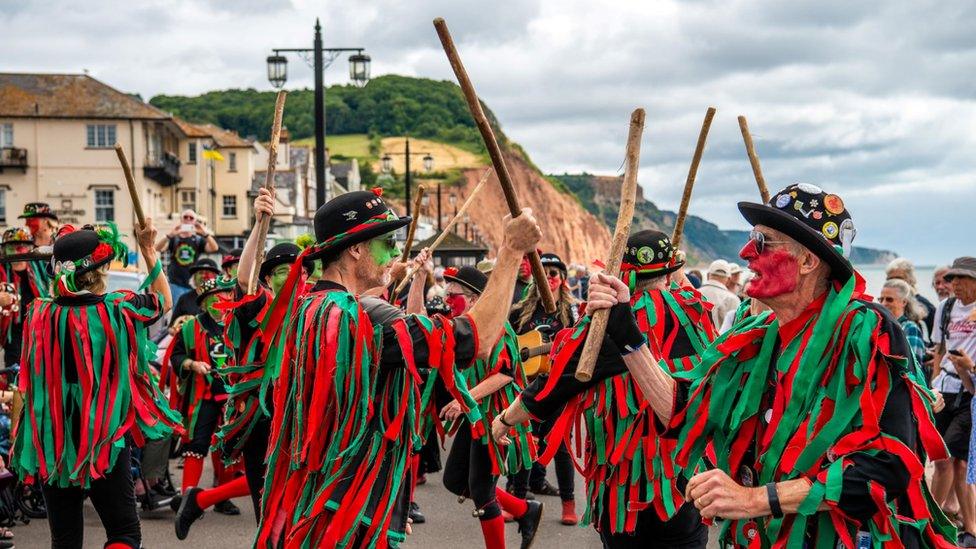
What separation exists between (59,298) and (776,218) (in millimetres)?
4101

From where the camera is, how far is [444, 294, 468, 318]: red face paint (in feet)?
27.6

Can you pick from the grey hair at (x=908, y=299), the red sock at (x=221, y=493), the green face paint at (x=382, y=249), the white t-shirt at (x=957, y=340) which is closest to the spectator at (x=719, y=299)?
the grey hair at (x=908, y=299)

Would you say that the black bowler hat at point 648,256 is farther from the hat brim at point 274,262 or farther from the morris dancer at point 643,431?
the hat brim at point 274,262

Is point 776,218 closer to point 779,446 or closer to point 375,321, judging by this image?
point 779,446

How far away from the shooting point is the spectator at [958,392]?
26.1 feet

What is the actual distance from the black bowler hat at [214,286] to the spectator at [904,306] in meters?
4.95

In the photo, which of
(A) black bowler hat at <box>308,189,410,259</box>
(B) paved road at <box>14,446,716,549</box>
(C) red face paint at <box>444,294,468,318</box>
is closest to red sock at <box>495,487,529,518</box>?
(B) paved road at <box>14,446,716,549</box>

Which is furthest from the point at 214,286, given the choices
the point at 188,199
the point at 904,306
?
the point at 188,199

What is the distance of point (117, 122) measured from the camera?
5688cm

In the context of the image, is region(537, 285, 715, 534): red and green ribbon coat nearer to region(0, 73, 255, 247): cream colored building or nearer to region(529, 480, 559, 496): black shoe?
region(529, 480, 559, 496): black shoe

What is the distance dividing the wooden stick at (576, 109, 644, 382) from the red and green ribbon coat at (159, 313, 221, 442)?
5.68 metres

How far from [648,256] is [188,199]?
6512 cm

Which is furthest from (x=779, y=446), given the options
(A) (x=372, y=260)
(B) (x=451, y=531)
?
(B) (x=451, y=531)

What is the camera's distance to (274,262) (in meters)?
7.15
